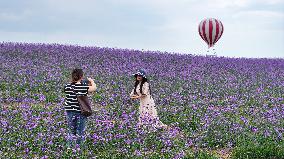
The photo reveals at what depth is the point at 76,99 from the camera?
10141 millimetres

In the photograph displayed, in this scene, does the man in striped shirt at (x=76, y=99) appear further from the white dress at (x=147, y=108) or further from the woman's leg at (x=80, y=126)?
the white dress at (x=147, y=108)

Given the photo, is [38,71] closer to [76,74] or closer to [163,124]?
[163,124]

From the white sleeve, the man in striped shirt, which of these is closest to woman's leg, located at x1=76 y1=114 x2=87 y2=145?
the man in striped shirt

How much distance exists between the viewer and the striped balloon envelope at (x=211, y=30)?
101ft

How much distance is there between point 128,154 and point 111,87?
9039 millimetres

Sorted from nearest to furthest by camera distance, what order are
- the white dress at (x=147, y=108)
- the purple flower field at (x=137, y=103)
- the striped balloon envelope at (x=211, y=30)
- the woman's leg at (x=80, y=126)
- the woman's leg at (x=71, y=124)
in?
Answer: the woman's leg at (x=71, y=124) < the woman's leg at (x=80, y=126) < the purple flower field at (x=137, y=103) < the white dress at (x=147, y=108) < the striped balloon envelope at (x=211, y=30)

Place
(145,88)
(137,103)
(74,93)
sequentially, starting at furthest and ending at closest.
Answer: (137,103) → (145,88) → (74,93)

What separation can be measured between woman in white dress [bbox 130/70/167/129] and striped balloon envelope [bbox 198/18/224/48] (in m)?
18.9

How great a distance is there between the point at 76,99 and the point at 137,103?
221 inches

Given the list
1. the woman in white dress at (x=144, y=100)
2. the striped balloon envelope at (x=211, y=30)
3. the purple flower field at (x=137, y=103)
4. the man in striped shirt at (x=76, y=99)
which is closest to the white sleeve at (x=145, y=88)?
the woman in white dress at (x=144, y=100)

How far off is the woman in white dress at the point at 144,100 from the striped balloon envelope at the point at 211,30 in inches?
743

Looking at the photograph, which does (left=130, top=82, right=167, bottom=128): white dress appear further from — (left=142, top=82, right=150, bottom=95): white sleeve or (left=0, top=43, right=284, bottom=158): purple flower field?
(left=0, top=43, right=284, bottom=158): purple flower field

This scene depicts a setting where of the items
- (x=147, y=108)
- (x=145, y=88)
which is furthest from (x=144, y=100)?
(x=145, y=88)

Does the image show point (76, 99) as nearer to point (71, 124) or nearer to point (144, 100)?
point (71, 124)
